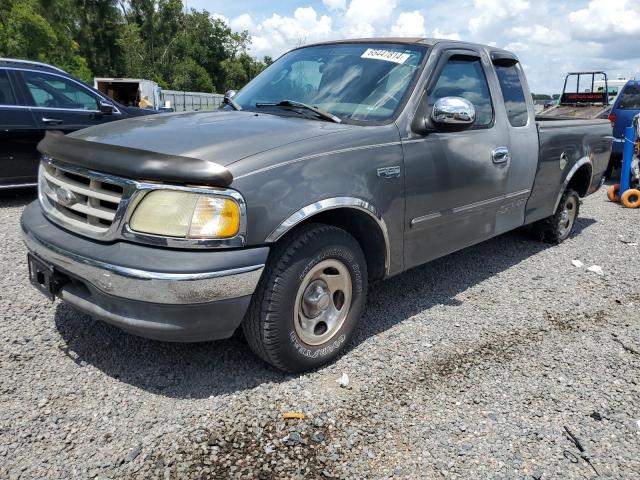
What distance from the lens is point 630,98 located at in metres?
10.6

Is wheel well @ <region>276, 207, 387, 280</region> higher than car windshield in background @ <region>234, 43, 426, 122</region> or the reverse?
the reverse

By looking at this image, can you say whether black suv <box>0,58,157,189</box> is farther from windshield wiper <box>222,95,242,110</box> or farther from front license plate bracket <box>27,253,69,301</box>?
front license plate bracket <box>27,253,69,301</box>

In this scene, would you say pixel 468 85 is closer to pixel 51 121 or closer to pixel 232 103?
pixel 232 103

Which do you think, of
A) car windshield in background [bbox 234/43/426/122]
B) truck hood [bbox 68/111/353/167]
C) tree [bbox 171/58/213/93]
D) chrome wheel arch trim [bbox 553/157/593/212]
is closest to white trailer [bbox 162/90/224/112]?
tree [bbox 171/58/213/93]

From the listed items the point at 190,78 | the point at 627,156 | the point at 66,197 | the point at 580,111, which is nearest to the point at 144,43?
the point at 190,78

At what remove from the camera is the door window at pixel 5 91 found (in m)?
6.55

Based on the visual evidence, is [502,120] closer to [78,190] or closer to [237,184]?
[237,184]

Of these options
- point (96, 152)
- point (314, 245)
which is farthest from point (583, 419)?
point (96, 152)

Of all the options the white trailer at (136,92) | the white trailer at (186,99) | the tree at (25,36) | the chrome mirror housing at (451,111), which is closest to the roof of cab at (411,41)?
the chrome mirror housing at (451,111)

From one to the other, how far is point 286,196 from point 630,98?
10540 millimetres

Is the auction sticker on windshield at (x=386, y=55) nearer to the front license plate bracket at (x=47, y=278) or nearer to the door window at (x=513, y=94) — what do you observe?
the door window at (x=513, y=94)

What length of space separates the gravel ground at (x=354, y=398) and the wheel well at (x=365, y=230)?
519 millimetres

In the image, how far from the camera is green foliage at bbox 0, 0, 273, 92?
114 ft

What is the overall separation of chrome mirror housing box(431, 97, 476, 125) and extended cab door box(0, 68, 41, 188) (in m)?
5.45
